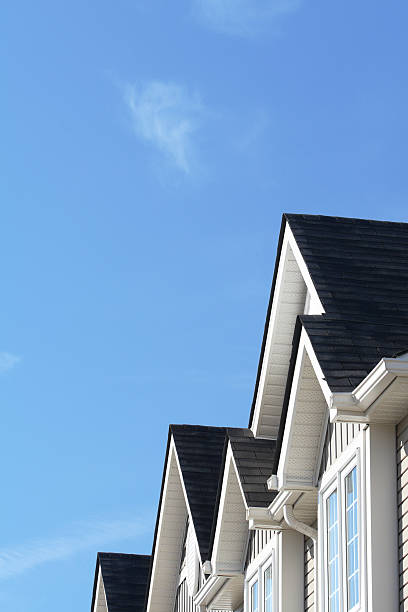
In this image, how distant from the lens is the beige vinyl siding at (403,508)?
11562 mm

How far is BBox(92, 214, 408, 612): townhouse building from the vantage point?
39.1 feet

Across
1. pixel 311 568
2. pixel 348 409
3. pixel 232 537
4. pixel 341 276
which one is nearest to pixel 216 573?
pixel 232 537

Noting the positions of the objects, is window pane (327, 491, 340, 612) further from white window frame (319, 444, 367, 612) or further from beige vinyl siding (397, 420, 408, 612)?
beige vinyl siding (397, 420, 408, 612)

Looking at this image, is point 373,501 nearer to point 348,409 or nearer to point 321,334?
point 348,409

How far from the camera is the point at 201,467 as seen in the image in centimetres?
2172

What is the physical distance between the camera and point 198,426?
2280cm

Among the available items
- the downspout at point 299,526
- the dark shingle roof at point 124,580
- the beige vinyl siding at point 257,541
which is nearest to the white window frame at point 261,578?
the beige vinyl siding at point 257,541

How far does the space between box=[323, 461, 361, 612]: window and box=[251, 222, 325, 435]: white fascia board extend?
220cm

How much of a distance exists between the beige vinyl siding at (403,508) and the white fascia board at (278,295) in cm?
250

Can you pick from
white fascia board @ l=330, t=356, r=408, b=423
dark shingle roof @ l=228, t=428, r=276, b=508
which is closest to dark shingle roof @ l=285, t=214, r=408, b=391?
white fascia board @ l=330, t=356, r=408, b=423

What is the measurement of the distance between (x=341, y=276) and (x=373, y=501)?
152 inches

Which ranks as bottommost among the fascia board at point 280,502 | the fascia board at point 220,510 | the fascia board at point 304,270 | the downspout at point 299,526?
the downspout at point 299,526

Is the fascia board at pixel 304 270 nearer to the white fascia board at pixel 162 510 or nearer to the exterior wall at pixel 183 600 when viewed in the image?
the white fascia board at pixel 162 510

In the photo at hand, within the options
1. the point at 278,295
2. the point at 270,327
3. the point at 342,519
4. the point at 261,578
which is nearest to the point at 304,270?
the point at 278,295
